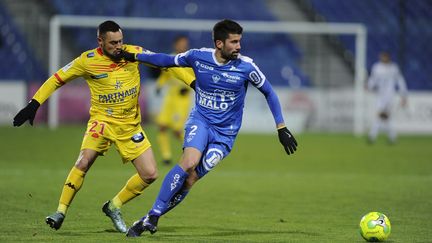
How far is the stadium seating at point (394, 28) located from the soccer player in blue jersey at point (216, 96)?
21150 millimetres

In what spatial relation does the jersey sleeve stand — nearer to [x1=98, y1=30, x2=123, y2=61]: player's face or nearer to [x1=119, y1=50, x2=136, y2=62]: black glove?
[x1=98, y1=30, x2=123, y2=61]: player's face

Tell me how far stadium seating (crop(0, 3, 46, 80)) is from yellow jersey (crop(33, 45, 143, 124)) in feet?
64.2

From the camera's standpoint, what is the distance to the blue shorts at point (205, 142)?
8.20m

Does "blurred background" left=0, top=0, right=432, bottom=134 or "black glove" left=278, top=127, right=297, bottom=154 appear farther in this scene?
"blurred background" left=0, top=0, right=432, bottom=134

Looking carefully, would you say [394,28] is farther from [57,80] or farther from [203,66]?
[57,80]

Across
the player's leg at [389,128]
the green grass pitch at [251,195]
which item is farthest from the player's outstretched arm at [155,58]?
the player's leg at [389,128]

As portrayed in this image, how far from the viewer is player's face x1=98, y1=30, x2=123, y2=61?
8430 mm

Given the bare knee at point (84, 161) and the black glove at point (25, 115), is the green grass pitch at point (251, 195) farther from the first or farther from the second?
the black glove at point (25, 115)

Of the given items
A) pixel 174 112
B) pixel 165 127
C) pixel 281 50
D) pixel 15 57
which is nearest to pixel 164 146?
pixel 165 127

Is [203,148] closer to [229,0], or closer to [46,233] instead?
[46,233]

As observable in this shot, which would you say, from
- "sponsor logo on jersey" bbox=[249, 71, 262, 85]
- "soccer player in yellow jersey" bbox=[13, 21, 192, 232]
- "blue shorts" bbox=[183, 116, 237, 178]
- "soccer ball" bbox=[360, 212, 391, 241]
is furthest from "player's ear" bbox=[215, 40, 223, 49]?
"soccer ball" bbox=[360, 212, 391, 241]

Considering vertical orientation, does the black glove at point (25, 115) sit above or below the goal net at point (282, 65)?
above

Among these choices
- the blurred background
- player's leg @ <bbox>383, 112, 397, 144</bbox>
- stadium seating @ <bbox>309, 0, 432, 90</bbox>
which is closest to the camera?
player's leg @ <bbox>383, 112, 397, 144</bbox>

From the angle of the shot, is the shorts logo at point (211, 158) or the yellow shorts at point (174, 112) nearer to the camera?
the shorts logo at point (211, 158)
